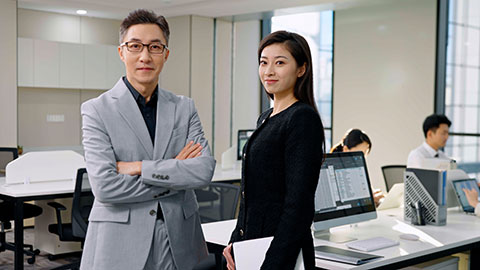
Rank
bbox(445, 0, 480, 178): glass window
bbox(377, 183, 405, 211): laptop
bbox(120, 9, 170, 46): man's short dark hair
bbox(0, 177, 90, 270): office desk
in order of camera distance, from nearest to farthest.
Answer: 1. bbox(120, 9, 170, 46): man's short dark hair
2. bbox(377, 183, 405, 211): laptop
3. bbox(0, 177, 90, 270): office desk
4. bbox(445, 0, 480, 178): glass window

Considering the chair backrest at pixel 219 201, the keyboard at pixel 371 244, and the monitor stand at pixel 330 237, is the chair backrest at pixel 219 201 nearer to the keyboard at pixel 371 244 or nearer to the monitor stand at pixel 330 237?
the monitor stand at pixel 330 237

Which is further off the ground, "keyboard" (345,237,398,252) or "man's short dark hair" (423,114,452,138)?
"man's short dark hair" (423,114,452,138)

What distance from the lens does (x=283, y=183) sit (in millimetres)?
1852

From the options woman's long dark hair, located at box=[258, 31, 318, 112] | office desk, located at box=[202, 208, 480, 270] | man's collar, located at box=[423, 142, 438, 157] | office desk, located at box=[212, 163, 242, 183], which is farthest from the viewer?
office desk, located at box=[212, 163, 242, 183]

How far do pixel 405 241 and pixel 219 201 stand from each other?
4.54ft

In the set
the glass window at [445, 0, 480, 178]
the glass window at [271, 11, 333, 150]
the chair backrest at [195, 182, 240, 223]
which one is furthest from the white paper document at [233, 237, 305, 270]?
the glass window at [271, 11, 333, 150]

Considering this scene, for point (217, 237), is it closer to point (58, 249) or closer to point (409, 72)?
point (58, 249)

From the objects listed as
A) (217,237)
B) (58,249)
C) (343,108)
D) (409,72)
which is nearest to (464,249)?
(217,237)

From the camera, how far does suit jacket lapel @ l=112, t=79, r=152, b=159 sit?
2035 millimetres

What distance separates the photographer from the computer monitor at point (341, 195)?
2.97 meters

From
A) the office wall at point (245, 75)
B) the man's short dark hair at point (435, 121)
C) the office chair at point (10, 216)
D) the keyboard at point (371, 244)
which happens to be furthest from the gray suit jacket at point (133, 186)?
the office wall at point (245, 75)

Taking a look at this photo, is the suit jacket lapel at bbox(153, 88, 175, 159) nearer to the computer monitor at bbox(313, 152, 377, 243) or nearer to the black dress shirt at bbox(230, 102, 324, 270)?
the black dress shirt at bbox(230, 102, 324, 270)

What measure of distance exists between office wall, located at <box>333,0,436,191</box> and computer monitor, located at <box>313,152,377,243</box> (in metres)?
4.24

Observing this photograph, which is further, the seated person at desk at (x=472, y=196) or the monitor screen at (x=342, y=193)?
the seated person at desk at (x=472, y=196)
